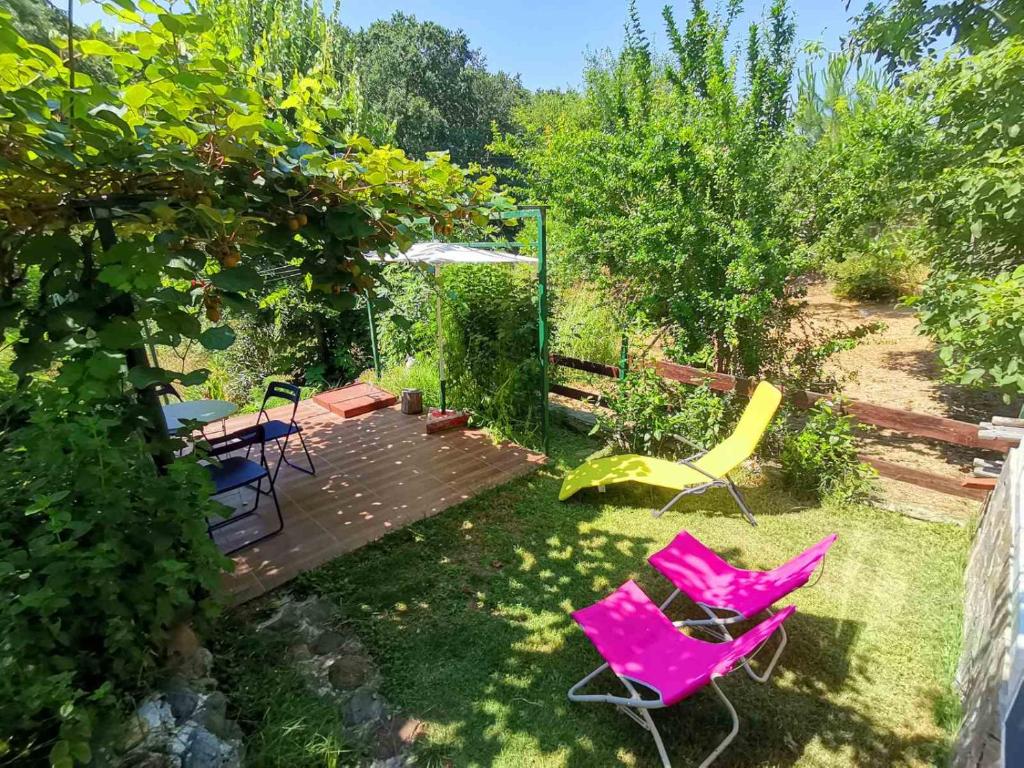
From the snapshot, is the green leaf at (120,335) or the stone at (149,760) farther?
the green leaf at (120,335)

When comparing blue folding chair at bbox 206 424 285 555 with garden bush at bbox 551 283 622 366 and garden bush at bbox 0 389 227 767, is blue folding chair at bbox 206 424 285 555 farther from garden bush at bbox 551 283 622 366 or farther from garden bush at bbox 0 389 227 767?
garden bush at bbox 551 283 622 366

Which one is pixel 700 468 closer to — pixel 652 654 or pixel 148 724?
pixel 652 654

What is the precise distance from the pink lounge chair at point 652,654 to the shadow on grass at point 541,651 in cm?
14

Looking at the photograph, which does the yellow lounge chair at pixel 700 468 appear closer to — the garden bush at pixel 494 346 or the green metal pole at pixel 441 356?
the garden bush at pixel 494 346

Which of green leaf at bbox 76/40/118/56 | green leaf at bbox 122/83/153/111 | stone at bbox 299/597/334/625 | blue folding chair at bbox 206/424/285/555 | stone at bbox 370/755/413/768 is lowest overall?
stone at bbox 370/755/413/768

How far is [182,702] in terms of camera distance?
1.87m

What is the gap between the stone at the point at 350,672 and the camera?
2.48m

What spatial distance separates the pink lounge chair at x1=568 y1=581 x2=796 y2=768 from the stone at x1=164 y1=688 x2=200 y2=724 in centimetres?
168

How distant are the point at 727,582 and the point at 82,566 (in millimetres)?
3096

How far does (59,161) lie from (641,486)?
14.7ft

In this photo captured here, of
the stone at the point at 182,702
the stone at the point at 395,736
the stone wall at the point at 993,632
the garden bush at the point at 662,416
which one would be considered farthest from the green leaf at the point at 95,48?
the garden bush at the point at 662,416

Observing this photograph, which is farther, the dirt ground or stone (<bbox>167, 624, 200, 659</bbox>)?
the dirt ground

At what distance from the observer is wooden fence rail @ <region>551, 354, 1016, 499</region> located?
139 inches

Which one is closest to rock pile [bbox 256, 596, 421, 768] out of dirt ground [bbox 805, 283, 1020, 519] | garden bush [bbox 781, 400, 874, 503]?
garden bush [bbox 781, 400, 874, 503]
